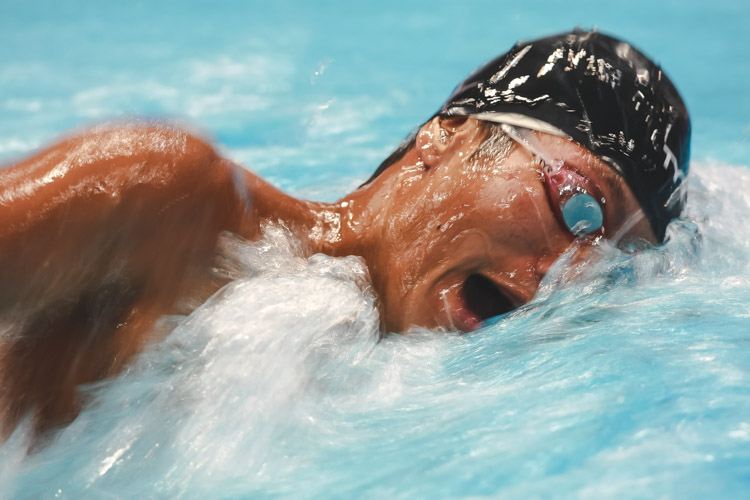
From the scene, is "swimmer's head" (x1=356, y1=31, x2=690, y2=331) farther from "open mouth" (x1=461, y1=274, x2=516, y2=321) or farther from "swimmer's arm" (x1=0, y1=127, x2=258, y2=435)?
"swimmer's arm" (x1=0, y1=127, x2=258, y2=435)

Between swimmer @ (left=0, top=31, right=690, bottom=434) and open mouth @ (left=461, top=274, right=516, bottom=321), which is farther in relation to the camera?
open mouth @ (left=461, top=274, right=516, bottom=321)

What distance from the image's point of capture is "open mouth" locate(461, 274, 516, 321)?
6.21 ft

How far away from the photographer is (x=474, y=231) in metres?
1.84

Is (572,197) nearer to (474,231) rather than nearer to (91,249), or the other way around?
(474,231)

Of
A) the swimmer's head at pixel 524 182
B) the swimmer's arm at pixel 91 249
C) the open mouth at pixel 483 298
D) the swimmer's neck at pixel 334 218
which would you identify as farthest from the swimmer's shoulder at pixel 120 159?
the open mouth at pixel 483 298

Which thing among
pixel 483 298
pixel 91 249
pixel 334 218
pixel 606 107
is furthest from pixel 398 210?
pixel 91 249

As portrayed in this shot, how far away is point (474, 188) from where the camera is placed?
187 centimetres

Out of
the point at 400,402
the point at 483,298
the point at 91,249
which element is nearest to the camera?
the point at 91,249

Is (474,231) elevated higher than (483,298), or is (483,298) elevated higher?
(474,231)

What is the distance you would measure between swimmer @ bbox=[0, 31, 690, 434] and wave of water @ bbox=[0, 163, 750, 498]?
0.06m

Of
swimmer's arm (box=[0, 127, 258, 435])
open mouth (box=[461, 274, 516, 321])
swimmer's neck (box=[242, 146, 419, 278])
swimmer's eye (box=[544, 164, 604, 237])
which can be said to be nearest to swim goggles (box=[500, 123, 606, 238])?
swimmer's eye (box=[544, 164, 604, 237])

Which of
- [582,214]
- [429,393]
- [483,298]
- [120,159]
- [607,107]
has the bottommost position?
[429,393]

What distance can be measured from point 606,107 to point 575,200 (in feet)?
0.87

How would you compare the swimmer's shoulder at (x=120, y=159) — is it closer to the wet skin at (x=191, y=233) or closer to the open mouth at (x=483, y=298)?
the wet skin at (x=191, y=233)
